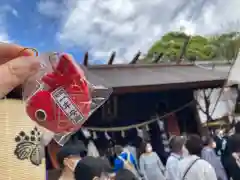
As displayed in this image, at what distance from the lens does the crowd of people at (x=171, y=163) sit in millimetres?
2223

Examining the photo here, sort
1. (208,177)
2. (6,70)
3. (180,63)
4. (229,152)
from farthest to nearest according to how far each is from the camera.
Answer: (180,63) < (229,152) < (208,177) < (6,70)

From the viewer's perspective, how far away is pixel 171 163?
4668 millimetres

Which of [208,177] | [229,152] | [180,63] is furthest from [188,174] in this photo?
[180,63]

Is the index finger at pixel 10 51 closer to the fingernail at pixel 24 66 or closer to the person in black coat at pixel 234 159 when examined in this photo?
the fingernail at pixel 24 66

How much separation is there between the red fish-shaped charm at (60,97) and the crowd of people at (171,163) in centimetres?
100

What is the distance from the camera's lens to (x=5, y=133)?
3.62ft

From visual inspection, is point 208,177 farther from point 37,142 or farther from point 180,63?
point 180,63

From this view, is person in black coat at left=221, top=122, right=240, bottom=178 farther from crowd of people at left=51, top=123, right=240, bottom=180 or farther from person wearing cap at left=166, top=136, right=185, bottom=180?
person wearing cap at left=166, top=136, right=185, bottom=180

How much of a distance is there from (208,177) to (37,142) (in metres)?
2.85

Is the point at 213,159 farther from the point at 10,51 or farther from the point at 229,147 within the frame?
the point at 10,51

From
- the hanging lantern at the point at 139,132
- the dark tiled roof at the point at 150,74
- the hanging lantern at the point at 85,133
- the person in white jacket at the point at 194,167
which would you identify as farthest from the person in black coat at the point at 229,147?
the hanging lantern at the point at 85,133

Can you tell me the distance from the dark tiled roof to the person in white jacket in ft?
7.60

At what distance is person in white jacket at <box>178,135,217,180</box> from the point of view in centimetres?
371

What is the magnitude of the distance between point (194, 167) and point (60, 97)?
2.86 m
